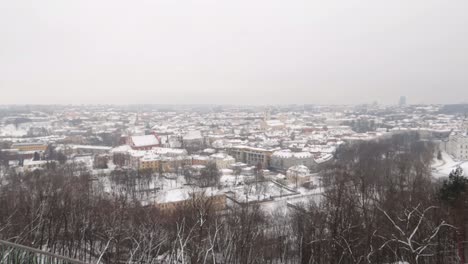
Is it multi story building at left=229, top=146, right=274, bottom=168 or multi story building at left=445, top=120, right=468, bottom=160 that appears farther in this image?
multi story building at left=229, top=146, right=274, bottom=168

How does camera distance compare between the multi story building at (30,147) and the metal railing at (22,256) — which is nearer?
the metal railing at (22,256)

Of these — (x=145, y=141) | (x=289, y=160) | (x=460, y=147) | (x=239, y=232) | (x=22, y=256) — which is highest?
(x=22, y=256)

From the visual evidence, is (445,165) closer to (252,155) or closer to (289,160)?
(289,160)

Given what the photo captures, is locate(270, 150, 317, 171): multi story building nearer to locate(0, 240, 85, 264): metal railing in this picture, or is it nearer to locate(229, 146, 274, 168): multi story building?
locate(229, 146, 274, 168): multi story building

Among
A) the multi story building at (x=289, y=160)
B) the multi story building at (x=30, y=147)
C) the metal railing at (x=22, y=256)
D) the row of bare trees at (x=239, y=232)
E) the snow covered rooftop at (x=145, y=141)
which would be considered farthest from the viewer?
the snow covered rooftop at (x=145, y=141)

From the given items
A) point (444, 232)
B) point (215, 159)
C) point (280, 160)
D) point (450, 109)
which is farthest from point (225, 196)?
point (450, 109)

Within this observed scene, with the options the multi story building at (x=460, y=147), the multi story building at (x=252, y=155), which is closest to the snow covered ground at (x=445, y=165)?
the multi story building at (x=460, y=147)

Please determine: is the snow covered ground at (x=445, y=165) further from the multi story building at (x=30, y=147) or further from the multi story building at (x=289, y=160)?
the multi story building at (x=30, y=147)

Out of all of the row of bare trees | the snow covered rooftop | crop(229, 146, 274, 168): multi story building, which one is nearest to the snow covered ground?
the row of bare trees

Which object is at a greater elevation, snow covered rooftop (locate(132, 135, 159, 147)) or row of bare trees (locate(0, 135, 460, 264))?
row of bare trees (locate(0, 135, 460, 264))

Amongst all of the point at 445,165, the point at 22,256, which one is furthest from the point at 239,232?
the point at 445,165
